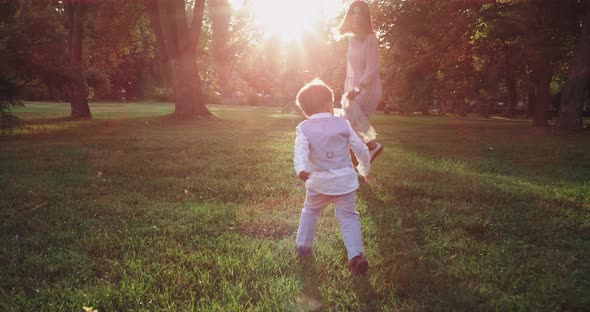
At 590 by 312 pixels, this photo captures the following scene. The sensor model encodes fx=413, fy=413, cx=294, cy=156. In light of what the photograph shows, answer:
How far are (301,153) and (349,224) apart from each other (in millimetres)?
679

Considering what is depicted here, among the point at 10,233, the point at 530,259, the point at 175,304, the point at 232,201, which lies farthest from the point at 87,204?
the point at 530,259

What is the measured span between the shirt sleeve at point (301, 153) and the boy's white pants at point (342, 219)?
0.31 m

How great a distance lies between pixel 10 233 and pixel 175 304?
240cm

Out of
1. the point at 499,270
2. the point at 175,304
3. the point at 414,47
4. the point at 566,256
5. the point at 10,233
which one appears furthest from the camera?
the point at 414,47

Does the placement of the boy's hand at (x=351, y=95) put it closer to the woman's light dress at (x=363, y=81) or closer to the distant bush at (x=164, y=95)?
the woman's light dress at (x=363, y=81)

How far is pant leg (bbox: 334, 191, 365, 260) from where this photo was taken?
3.20 metres

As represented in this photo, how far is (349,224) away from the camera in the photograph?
3268 millimetres

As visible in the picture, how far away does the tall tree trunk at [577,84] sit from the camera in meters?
15.8

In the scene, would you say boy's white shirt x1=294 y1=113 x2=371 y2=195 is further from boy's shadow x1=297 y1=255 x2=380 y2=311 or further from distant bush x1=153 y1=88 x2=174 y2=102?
distant bush x1=153 y1=88 x2=174 y2=102

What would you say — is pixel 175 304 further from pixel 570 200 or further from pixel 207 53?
→ pixel 207 53

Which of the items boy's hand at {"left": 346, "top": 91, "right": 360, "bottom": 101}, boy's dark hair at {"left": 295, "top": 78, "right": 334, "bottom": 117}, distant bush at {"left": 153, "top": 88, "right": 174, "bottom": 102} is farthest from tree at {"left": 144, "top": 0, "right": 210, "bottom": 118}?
distant bush at {"left": 153, "top": 88, "right": 174, "bottom": 102}

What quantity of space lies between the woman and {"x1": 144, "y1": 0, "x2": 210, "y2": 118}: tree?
14170 mm

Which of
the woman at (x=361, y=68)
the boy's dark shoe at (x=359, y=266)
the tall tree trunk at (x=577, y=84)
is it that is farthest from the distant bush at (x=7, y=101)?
the tall tree trunk at (x=577, y=84)

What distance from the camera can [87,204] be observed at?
4.95m
